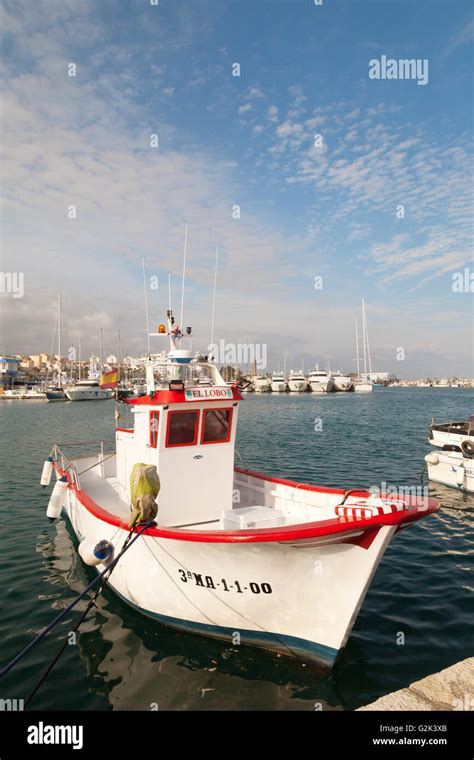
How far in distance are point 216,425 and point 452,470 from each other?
1267cm

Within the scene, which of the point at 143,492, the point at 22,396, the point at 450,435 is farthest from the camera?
the point at 22,396

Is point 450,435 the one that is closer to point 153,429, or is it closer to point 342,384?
point 153,429

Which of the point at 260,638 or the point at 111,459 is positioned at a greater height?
the point at 111,459

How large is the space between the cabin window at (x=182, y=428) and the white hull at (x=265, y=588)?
2.01 m

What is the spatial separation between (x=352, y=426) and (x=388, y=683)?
113ft

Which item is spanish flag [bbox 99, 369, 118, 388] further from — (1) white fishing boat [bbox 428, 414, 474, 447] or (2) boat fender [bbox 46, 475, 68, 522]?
(1) white fishing boat [bbox 428, 414, 474, 447]

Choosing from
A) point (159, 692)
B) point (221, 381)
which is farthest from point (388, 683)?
point (221, 381)

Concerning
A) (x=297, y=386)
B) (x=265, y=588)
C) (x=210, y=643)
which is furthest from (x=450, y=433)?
(x=297, y=386)

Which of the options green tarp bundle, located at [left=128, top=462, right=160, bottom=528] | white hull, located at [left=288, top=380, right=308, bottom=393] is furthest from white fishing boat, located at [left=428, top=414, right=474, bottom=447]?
white hull, located at [left=288, top=380, right=308, bottom=393]

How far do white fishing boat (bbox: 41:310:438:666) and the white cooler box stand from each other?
0.03 metres

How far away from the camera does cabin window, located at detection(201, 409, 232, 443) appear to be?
28.6 ft

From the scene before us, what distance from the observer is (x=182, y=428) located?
850 centimetres
